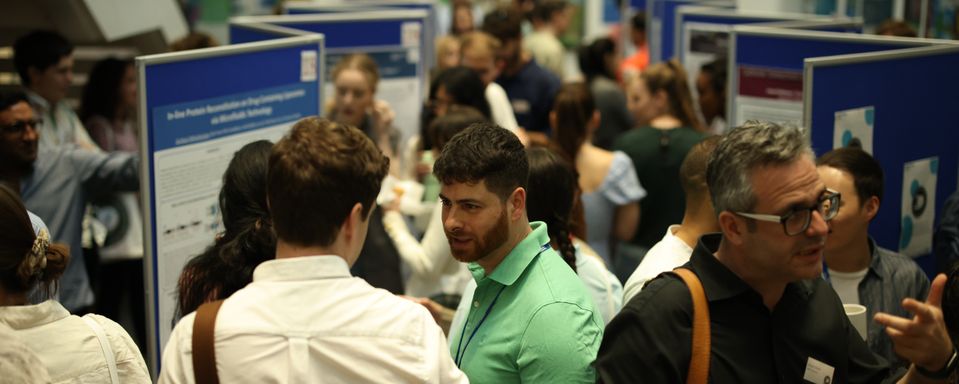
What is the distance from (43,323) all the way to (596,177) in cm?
321

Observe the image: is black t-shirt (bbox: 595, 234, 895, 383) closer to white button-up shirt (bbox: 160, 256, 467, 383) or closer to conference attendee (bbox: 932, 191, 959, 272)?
white button-up shirt (bbox: 160, 256, 467, 383)

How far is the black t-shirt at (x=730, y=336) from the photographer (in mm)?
2123

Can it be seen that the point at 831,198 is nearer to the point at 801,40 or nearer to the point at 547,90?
the point at 801,40

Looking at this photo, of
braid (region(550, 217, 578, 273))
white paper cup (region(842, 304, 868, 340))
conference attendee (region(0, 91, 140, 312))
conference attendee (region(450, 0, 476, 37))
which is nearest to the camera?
white paper cup (region(842, 304, 868, 340))

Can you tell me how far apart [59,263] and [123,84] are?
3.51 m

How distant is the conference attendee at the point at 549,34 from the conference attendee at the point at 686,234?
21.0 ft

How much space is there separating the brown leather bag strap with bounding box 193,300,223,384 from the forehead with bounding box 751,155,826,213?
1.09m

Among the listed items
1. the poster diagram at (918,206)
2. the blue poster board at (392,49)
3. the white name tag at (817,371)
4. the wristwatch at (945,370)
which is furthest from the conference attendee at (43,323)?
the blue poster board at (392,49)

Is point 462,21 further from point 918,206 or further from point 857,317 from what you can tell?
point 857,317

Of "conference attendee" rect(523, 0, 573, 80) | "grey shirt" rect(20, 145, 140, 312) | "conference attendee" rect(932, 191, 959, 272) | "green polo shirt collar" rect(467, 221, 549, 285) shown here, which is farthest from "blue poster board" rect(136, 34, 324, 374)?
"conference attendee" rect(523, 0, 573, 80)

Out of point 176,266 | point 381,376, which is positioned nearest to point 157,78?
point 176,266

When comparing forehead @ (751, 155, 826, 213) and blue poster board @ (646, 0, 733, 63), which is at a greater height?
blue poster board @ (646, 0, 733, 63)

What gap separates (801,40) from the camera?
4.51 meters

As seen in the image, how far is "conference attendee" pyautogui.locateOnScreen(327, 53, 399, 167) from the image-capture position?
5.56 meters
